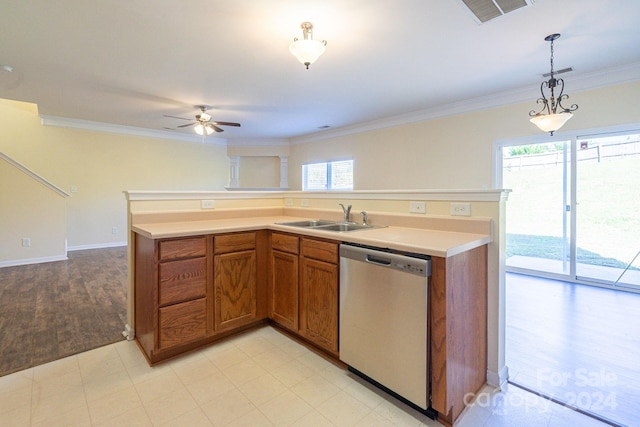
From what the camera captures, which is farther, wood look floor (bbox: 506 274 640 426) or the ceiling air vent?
the ceiling air vent

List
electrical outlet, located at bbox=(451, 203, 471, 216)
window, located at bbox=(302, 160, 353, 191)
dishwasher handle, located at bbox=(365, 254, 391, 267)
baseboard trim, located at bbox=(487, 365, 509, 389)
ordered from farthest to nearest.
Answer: window, located at bbox=(302, 160, 353, 191), electrical outlet, located at bbox=(451, 203, 471, 216), baseboard trim, located at bbox=(487, 365, 509, 389), dishwasher handle, located at bbox=(365, 254, 391, 267)

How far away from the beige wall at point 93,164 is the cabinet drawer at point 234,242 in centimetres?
480

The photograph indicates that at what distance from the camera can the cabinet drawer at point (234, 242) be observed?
2248 millimetres

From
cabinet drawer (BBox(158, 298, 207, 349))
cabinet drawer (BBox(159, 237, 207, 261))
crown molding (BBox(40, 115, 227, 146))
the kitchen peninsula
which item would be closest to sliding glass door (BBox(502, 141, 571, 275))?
the kitchen peninsula

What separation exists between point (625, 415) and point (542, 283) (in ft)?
9.01

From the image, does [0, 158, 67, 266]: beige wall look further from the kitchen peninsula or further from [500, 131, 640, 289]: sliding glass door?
[500, 131, 640, 289]: sliding glass door

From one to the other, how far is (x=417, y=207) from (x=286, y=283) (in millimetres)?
1178

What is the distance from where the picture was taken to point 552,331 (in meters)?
2.57

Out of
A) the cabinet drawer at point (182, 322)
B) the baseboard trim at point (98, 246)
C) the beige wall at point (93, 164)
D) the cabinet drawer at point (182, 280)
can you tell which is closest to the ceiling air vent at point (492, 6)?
the cabinet drawer at point (182, 280)

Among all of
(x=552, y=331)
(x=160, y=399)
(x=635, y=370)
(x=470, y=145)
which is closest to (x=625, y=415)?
(x=635, y=370)

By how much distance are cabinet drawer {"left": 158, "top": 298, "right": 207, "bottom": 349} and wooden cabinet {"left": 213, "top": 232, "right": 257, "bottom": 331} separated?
12 cm

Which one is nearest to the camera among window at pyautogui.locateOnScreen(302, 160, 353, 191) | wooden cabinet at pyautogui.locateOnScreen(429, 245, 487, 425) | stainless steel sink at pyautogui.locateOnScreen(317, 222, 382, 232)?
wooden cabinet at pyautogui.locateOnScreen(429, 245, 487, 425)

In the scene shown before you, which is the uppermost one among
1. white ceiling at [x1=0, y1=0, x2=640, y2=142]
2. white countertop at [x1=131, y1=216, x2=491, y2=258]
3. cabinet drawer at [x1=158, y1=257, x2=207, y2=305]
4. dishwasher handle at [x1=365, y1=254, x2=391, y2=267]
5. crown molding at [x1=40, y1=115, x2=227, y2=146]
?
crown molding at [x1=40, y1=115, x2=227, y2=146]

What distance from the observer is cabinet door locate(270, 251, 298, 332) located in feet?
7.63
